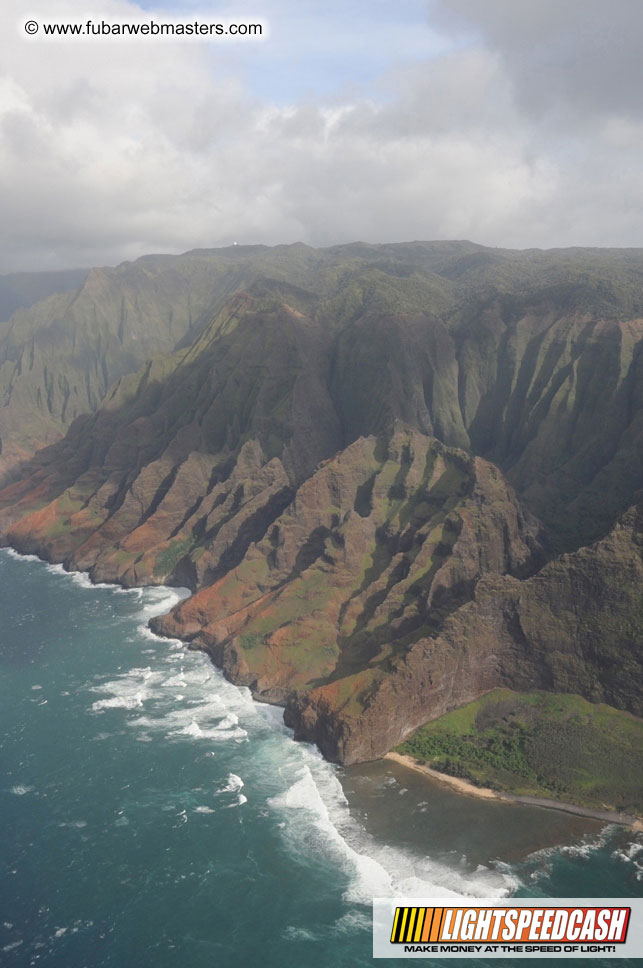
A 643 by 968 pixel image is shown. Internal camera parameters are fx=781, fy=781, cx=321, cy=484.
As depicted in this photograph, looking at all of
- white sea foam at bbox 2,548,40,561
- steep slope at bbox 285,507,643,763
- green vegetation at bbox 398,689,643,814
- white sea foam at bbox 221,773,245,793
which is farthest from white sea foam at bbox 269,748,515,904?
white sea foam at bbox 2,548,40,561

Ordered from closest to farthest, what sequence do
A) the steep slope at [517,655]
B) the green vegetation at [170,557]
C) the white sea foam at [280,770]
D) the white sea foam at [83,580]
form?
the white sea foam at [280,770], the steep slope at [517,655], the green vegetation at [170,557], the white sea foam at [83,580]

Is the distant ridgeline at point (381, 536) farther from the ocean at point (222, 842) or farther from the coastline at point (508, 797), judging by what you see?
Answer: the ocean at point (222, 842)

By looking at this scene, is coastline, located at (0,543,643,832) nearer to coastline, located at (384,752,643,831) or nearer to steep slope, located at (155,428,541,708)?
coastline, located at (384,752,643,831)

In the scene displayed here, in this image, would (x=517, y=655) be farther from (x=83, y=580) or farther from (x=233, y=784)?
(x=83, y=580)

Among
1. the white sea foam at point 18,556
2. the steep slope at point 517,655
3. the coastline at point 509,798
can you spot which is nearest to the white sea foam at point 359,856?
the steep slope at point 517,655

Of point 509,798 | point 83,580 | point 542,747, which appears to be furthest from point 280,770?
point 83,580

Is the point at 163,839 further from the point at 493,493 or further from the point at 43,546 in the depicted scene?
the point at 43,546

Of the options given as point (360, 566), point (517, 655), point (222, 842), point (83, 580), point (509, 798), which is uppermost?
point (360, 566)
